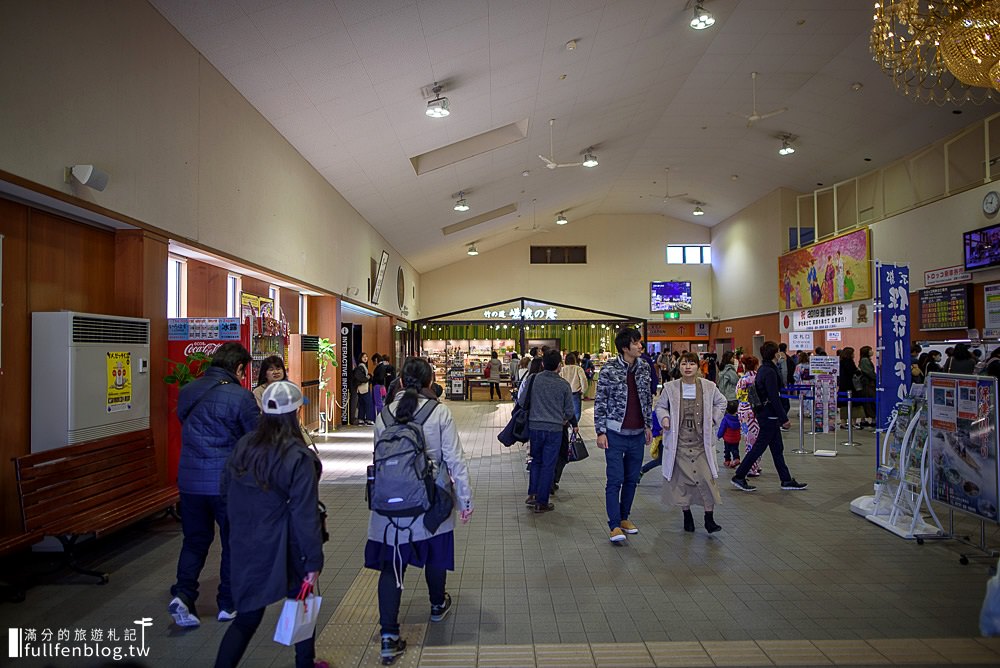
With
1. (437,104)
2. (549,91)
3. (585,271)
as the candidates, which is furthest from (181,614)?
(585,271)

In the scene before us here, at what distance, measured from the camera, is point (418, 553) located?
3.14m

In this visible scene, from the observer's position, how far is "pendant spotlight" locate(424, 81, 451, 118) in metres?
7.69

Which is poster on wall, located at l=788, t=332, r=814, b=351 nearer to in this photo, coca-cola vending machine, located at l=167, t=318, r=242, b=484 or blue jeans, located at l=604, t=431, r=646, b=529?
blue jeans, located at l=604, t=431, r=646, b=529

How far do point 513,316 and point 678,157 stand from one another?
23.9ft

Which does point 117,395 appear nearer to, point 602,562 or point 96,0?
point 96,0

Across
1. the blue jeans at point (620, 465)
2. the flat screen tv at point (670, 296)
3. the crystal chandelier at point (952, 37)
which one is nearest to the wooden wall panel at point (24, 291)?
the blue jeans at point (620, 465)

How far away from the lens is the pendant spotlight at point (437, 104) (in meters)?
7.69

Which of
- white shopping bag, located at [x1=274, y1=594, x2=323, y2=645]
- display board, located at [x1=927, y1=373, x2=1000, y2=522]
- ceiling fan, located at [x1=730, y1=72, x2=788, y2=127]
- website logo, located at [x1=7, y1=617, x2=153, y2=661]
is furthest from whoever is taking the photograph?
ceiling fan, located at [x1=730, y1=72, x2=788, y2=127]

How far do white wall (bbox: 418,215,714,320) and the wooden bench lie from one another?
18.9 meters

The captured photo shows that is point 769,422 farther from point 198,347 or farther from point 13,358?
point 13,358

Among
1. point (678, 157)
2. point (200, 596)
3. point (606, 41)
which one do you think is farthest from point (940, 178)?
point (200, 596)

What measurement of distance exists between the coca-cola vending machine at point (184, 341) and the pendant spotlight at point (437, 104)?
3.76m

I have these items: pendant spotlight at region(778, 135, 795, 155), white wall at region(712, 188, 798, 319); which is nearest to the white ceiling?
pendant spotlight at region(778, 135, 795, 155)

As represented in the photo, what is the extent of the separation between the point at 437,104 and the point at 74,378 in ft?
16.7
